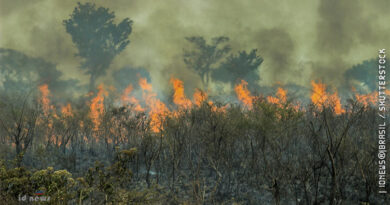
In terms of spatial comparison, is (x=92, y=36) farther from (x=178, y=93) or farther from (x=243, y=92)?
(x=243, y=92)

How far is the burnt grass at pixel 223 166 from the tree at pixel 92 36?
100ft

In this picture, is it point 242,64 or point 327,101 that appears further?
point 242,64

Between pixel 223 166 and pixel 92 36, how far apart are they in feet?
150

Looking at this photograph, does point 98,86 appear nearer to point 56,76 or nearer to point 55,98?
point 56,76

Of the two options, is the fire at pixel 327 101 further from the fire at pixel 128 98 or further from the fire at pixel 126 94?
the fire at pixel 126 94

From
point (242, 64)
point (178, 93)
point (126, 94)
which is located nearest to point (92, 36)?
point (126, 94)

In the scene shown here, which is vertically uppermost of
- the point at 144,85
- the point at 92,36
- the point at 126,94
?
the point at 92,36

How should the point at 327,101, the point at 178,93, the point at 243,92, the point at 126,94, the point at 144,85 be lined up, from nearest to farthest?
the point at 327,101
the point at 178,93
the point at 126,94
the point at 243,92
the point at 144,85

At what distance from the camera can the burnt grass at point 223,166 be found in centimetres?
863

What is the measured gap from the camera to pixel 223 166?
18391mm

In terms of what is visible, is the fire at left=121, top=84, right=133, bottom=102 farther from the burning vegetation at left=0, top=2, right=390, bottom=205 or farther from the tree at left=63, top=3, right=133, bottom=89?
the tree at left=63, top=3, right=133, bottom=89

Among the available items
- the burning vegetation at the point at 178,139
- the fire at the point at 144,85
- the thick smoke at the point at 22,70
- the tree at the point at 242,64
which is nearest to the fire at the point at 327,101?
the burning vegetation at the point at 178,139

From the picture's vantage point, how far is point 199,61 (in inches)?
2441

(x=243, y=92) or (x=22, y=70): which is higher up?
(x=22, y=70)
